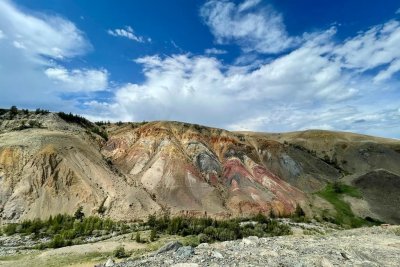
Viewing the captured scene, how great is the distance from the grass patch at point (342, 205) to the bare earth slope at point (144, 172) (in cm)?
239

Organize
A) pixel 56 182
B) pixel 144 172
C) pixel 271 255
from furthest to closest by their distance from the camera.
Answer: pixel 144 172 < pixel 56 182 < pixel 271 255

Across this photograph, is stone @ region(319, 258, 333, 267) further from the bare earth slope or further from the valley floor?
the bare earth slope

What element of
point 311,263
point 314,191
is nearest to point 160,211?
point 314,191

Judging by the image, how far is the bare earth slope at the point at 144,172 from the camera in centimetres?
5459

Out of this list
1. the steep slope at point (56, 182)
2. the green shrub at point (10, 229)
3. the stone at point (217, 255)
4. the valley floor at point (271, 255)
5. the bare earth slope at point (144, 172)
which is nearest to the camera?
the valley floor at point (271, 255)

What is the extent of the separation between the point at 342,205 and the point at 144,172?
3534 cm

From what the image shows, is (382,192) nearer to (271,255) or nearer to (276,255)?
(276,255)

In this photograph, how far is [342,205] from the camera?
72375 millimetres

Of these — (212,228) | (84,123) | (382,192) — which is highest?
(84,123)

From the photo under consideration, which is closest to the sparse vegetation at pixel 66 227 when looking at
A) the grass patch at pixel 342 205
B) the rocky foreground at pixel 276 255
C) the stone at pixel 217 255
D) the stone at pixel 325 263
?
the rocky foreground at pixel 276 255

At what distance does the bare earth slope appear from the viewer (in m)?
54.6

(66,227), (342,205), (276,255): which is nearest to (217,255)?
(276,255)

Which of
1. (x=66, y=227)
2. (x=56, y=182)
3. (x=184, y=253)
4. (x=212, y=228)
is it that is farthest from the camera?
(x=56, y=182)

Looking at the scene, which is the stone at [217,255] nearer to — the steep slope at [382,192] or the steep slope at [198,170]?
the steep slope at [198,170]
